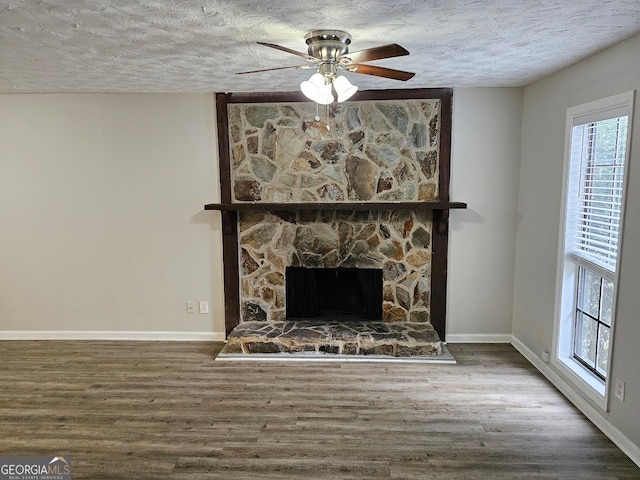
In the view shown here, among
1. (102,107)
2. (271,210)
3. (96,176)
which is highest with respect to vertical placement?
(102,107)

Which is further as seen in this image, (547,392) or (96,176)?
(96,176)

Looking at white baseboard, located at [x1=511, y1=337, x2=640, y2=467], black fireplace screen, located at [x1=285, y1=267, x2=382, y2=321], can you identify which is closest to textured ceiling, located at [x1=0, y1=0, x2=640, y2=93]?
black fireplace screen, located at [x1=285, y1=267, x2=382, y2=321]

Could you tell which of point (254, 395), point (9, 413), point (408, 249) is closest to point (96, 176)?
point (9, 413)

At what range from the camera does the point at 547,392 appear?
3197 millimetres

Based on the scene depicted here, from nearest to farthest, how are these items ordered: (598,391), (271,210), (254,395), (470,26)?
(470,26) < (598,391) < (254,395) < (271,210)

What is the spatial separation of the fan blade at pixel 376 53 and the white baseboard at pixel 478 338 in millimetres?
2857

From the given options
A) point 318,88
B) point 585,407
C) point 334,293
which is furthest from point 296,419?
point 318,88

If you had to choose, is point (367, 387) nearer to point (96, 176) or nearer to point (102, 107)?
point (96, 176)

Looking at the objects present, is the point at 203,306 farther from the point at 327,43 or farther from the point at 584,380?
the point at 584,380

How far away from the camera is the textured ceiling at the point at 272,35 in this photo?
1.97 metres

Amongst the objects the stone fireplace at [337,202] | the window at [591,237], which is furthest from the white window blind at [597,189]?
the stone fireplace at [337,202]

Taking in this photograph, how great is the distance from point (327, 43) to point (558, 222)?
216 centimetres

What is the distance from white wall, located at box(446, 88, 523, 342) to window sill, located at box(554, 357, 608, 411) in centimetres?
92

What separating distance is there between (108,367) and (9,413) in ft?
2.58
